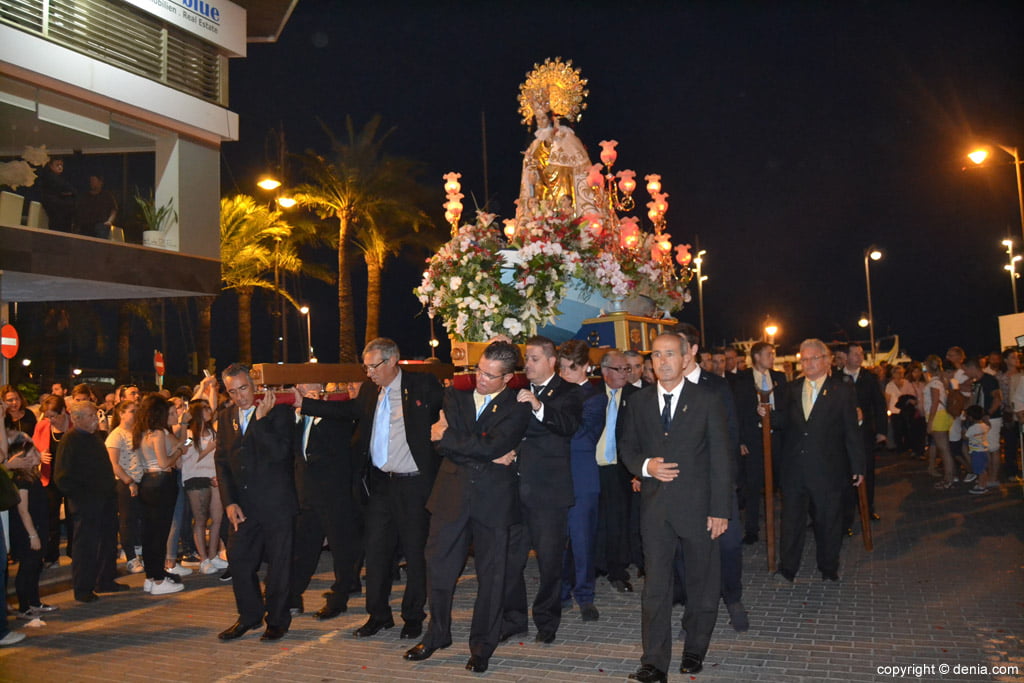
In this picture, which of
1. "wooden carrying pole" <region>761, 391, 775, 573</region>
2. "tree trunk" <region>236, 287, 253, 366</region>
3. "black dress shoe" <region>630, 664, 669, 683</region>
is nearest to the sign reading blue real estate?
"tree trunk" <region>236, 287, 253, 366</region>

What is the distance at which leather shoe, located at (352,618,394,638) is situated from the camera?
270 inches

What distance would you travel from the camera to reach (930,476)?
1570 centimetres

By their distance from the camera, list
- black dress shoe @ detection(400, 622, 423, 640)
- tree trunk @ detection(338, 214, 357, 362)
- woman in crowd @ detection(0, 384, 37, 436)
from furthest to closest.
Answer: tree trunk @ detection(338, 214, 357, 362) < woman in crowd @ detection(0, 384, 37, 436) < black dress shoe @ detection(400, 622, 423, 640)

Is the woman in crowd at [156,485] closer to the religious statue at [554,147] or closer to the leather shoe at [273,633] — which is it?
the leather shoe at [273,633]

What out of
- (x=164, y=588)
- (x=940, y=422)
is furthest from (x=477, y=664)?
(x=940, y=422)

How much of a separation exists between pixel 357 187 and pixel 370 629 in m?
18.6

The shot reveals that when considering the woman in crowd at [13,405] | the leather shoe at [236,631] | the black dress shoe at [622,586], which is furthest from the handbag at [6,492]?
the black dress shoe at [622,586]

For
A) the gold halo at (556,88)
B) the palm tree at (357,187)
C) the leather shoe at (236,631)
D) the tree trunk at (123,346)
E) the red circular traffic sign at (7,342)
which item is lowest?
the leather shoe at (236,631)

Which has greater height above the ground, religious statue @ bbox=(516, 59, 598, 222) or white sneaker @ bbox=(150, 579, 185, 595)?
religious statue @ bbox=(516, 59, 598, 222)

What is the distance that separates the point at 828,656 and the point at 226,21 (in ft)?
48.0

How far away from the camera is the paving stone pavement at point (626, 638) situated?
18.8ft

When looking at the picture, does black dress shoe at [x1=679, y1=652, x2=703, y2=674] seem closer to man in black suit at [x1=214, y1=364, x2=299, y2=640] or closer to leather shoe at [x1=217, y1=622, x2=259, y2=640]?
man in black suit at [x1=214, y1=364, x2=299, y2=640]

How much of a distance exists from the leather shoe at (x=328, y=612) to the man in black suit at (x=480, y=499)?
1.59 metres

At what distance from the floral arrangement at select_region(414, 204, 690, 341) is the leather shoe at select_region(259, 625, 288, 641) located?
3660 mm
